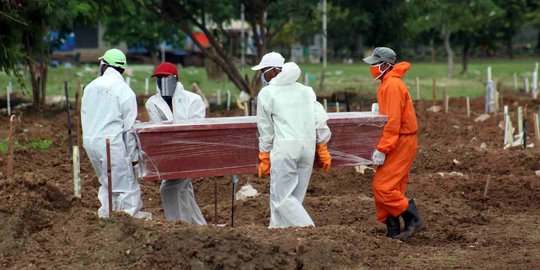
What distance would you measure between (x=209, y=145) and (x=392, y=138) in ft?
5.26

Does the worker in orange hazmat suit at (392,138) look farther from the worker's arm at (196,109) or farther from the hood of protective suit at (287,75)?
the worker's arm at (196,109)

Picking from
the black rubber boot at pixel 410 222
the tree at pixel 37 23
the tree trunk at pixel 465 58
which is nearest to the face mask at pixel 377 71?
the black rubber boot at pixel 410 222

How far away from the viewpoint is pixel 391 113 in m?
9.85

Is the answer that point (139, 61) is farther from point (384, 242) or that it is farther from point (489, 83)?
point (384, 242)

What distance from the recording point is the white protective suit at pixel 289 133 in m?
9.66

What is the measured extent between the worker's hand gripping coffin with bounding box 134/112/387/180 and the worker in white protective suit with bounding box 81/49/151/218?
205mm

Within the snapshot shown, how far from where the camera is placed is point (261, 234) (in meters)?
8.90

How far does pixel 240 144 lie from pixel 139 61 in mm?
47372

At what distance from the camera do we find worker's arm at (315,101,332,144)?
32.2 feet

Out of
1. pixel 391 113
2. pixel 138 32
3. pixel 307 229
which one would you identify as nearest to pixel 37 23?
pixel 391 113

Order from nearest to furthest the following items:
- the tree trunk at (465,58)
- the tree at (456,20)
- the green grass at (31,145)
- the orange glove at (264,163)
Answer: the orange glove at (264,163) < the green grass at (31,145) < the tree at (456,20) < the tree trunk at (465,58)

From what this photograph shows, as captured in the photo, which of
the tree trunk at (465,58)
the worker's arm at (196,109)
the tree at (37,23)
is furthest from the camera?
the tree trunk at (465,58)

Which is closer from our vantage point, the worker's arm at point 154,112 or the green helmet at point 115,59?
the green helmet at point 115,59

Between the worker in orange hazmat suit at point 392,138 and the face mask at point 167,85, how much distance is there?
1.81 metres
